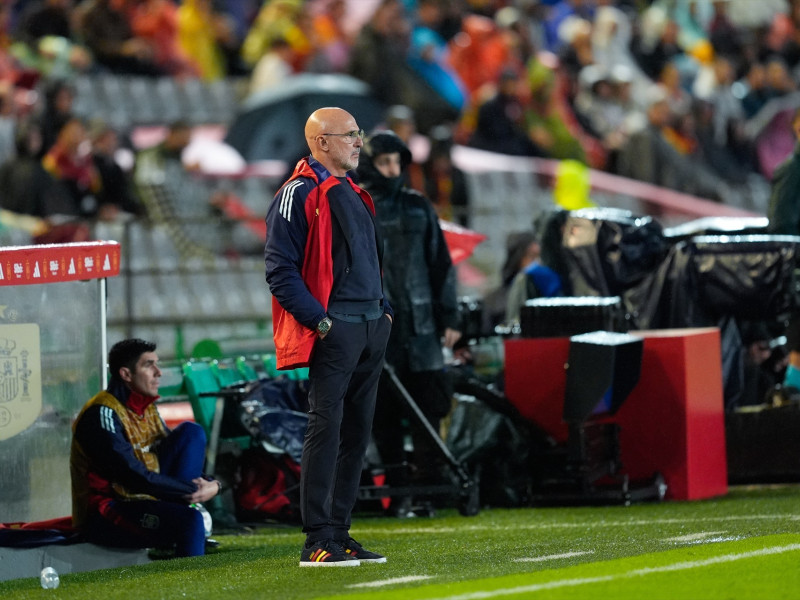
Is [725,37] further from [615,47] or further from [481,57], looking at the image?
[481,57]

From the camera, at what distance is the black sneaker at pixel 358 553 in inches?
288

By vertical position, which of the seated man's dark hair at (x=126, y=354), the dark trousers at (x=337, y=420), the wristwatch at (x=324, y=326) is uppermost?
the wristwatch at (x=324, y=326)

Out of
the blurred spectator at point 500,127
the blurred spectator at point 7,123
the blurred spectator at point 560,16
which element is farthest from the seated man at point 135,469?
the blurred spectator at point 560,16

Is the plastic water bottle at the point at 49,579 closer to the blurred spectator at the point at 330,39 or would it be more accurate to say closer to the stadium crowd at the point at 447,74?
the stadium crowd at the point at 447,74

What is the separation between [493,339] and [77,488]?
483 centimetres

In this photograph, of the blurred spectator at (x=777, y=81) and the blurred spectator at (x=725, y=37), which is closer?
the blurred spectator at (x=777, y=81)

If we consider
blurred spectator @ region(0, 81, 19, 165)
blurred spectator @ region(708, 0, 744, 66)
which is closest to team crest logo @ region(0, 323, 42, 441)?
blurred spectator @ region(0, 81, 19, 165)

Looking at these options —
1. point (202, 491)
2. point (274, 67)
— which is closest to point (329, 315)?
point (202, 491)

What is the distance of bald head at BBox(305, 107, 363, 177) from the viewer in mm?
7301

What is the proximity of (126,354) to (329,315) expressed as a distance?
64.0 inches

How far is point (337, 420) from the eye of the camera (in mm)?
7176

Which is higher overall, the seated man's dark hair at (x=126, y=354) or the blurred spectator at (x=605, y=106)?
the blurred spectator at (x=605, y=106)

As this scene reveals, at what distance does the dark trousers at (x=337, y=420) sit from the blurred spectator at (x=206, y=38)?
12.8m

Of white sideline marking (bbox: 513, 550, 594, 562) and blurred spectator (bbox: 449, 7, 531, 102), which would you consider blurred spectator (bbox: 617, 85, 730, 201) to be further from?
white sideline marking (bbox: 513, 550, 594, 562)
